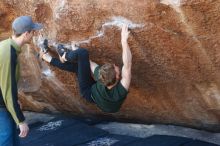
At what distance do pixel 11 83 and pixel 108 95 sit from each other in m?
0.92

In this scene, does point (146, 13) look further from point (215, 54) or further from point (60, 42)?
point (60, 42)

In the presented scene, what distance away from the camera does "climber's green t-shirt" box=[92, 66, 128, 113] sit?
12.9ft

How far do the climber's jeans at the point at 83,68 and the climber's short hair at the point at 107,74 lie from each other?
22 cm

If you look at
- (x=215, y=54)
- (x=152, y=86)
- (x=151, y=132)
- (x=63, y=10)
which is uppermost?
(x=63, y=10)

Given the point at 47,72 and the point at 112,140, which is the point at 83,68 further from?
the point at 112,140

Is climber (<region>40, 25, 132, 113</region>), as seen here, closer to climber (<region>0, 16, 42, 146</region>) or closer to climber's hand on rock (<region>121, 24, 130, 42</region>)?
climber's hand on rock (<region>121, 24, 130, 42</region>)

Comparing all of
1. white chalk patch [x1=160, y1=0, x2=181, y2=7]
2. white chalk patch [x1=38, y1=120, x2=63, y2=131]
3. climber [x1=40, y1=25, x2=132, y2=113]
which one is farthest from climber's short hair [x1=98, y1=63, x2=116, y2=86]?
white chalk patch [x1=38, y1=120, x2=63, y2=131]

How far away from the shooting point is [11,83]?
341cm

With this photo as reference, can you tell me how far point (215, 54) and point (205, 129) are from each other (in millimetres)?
1118

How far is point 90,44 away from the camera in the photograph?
413cm

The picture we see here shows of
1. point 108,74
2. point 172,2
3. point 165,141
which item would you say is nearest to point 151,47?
point 108,74

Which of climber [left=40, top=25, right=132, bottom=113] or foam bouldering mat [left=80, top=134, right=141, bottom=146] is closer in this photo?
climber [left=40, top=25, right=132, bottom=113]

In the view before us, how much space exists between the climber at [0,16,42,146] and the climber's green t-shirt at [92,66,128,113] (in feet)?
2.55

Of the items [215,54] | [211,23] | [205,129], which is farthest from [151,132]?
[211,23]
